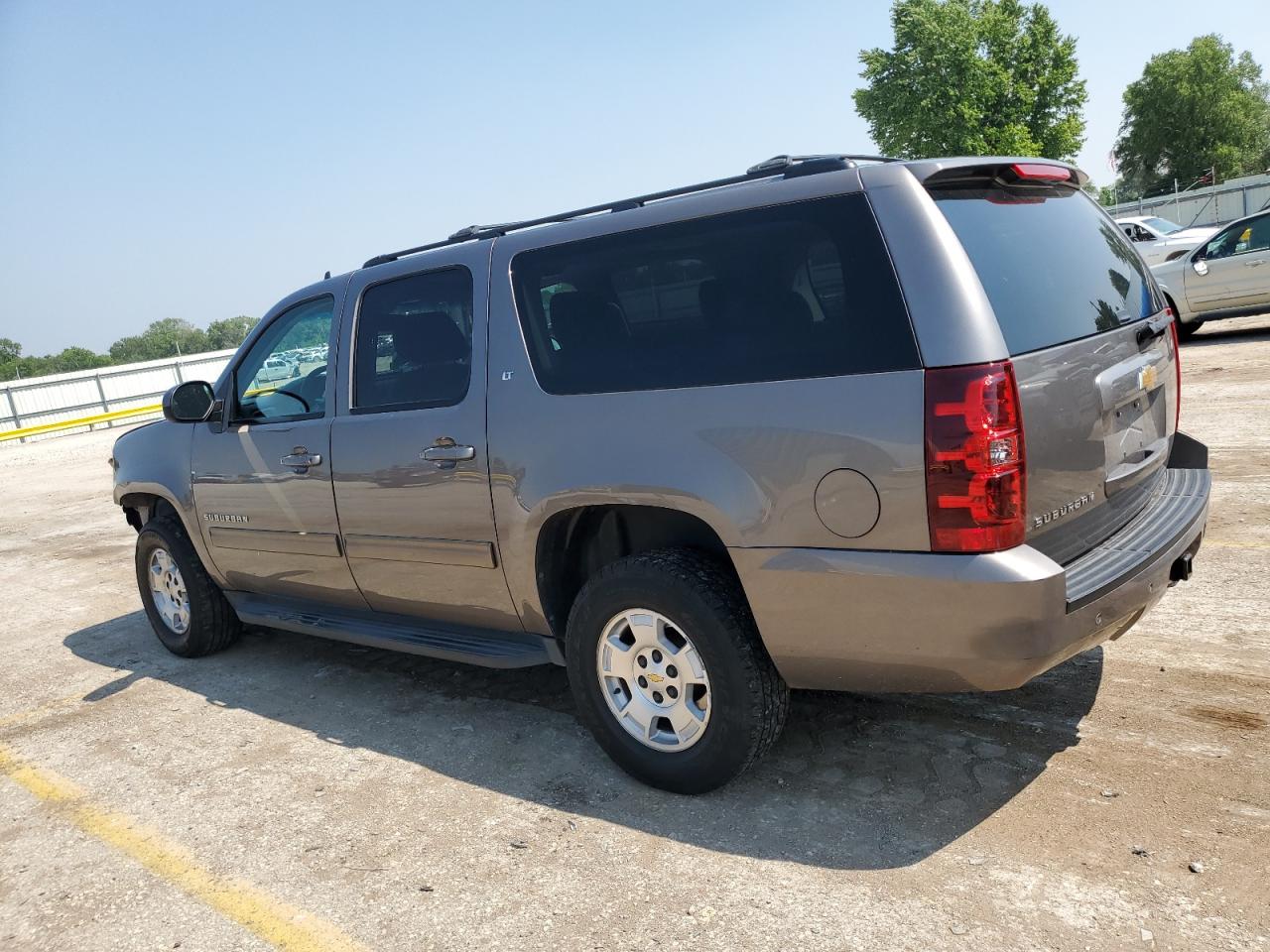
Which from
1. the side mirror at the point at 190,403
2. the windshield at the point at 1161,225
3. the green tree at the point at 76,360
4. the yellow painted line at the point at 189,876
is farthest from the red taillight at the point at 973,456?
the green tree at the point at 76,360

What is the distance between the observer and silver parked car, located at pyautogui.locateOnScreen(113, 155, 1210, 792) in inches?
107

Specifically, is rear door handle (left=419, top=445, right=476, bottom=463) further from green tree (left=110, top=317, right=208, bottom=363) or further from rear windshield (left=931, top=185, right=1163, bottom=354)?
green tree (left=110, top=317, right=208, bottom=363)

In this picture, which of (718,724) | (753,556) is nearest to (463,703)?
(718,724)

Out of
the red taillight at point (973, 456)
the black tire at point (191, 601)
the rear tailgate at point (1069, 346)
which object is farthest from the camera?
the black tire at point (191, 601)

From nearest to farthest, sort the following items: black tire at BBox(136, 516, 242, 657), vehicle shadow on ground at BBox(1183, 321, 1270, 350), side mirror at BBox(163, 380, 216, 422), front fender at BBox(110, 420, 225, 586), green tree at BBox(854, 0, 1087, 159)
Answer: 1. side mirror at BBox(163, 380, 216, 422)
2. front fender at BBox(110, 420, 225, 586)
3. black tire at BBox(136, 516, 242, 657)
4. vehicle shadow on ground at BBox(1183, 321, 1270, 350)
5. green tree at BBox(854, 0, 1087, 159)

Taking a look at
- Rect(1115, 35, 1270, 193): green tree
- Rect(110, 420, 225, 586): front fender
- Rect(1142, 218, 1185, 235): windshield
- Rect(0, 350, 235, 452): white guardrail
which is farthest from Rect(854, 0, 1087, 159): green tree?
Rect(110, 420, 225, 586): front fender

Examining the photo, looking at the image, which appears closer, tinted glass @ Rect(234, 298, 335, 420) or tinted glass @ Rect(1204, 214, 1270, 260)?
tinted glass @ Rect(234, 298, 335, 420)

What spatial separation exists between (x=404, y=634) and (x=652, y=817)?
60.6 inches

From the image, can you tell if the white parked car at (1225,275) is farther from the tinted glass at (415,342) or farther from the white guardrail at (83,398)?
the white guardrail at (83,398)

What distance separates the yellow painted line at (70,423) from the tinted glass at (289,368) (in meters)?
23.9

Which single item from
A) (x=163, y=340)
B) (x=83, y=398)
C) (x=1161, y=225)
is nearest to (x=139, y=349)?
(x=163, y=340)

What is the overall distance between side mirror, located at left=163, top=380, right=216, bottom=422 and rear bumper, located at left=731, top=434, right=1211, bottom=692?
10.6 feet

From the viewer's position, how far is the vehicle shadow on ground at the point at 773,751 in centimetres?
312

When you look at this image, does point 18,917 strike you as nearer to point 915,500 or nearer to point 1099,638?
point 915,500
